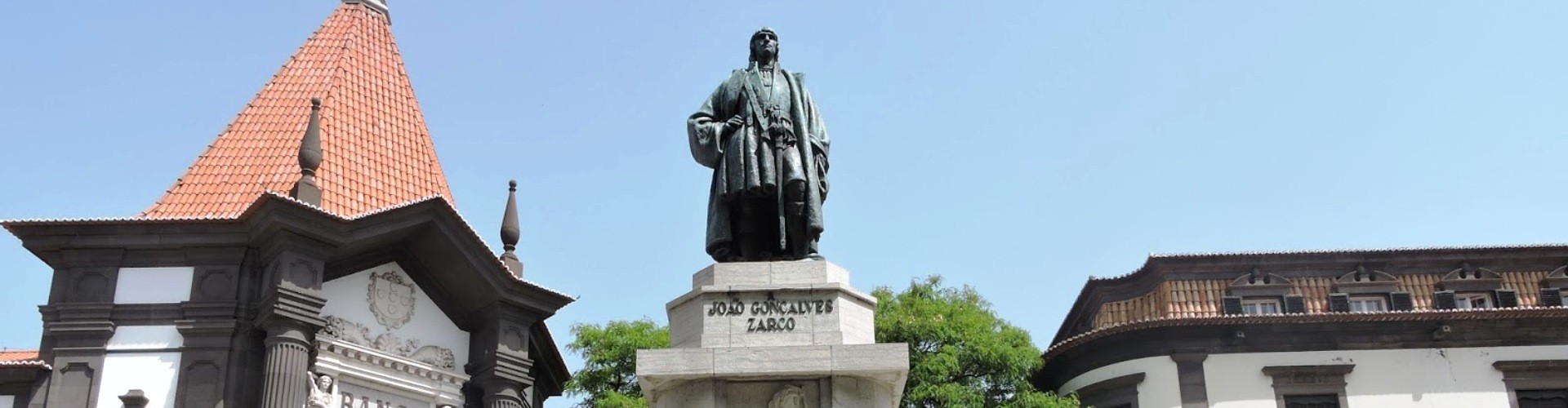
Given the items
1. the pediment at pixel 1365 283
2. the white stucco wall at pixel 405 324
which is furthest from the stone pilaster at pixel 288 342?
the pediment at pixel 1365 283

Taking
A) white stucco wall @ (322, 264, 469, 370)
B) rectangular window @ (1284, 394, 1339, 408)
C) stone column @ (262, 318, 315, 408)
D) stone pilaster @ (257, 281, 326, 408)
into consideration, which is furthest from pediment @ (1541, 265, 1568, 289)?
stone column @ (262, 318, 315, 408)

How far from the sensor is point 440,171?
27250 mm

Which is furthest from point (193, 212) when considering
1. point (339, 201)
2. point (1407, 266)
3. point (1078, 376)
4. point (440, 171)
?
point (1407, 266)

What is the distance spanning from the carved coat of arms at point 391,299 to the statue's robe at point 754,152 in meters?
12.2

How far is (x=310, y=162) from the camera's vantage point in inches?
882

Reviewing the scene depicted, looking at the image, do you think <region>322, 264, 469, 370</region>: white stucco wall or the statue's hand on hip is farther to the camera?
<region>322, 264, 469, 370</region>: white stucco wall

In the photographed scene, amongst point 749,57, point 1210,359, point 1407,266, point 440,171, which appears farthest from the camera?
point 1407,266

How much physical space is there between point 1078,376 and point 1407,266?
8015 mm

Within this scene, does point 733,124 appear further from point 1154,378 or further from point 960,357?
point 1154,378

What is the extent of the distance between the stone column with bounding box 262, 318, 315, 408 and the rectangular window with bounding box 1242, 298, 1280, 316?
2075 centimetres

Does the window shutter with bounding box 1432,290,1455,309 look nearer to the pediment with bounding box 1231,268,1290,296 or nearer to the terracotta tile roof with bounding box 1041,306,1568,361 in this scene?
the terracotta tile roof with bounding box 1041,306,1568,361

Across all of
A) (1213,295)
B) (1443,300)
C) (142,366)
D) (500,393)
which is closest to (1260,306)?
(1213,295)

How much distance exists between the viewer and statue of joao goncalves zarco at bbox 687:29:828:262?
11.5 meters

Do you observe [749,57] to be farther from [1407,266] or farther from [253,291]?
[1407,266]
